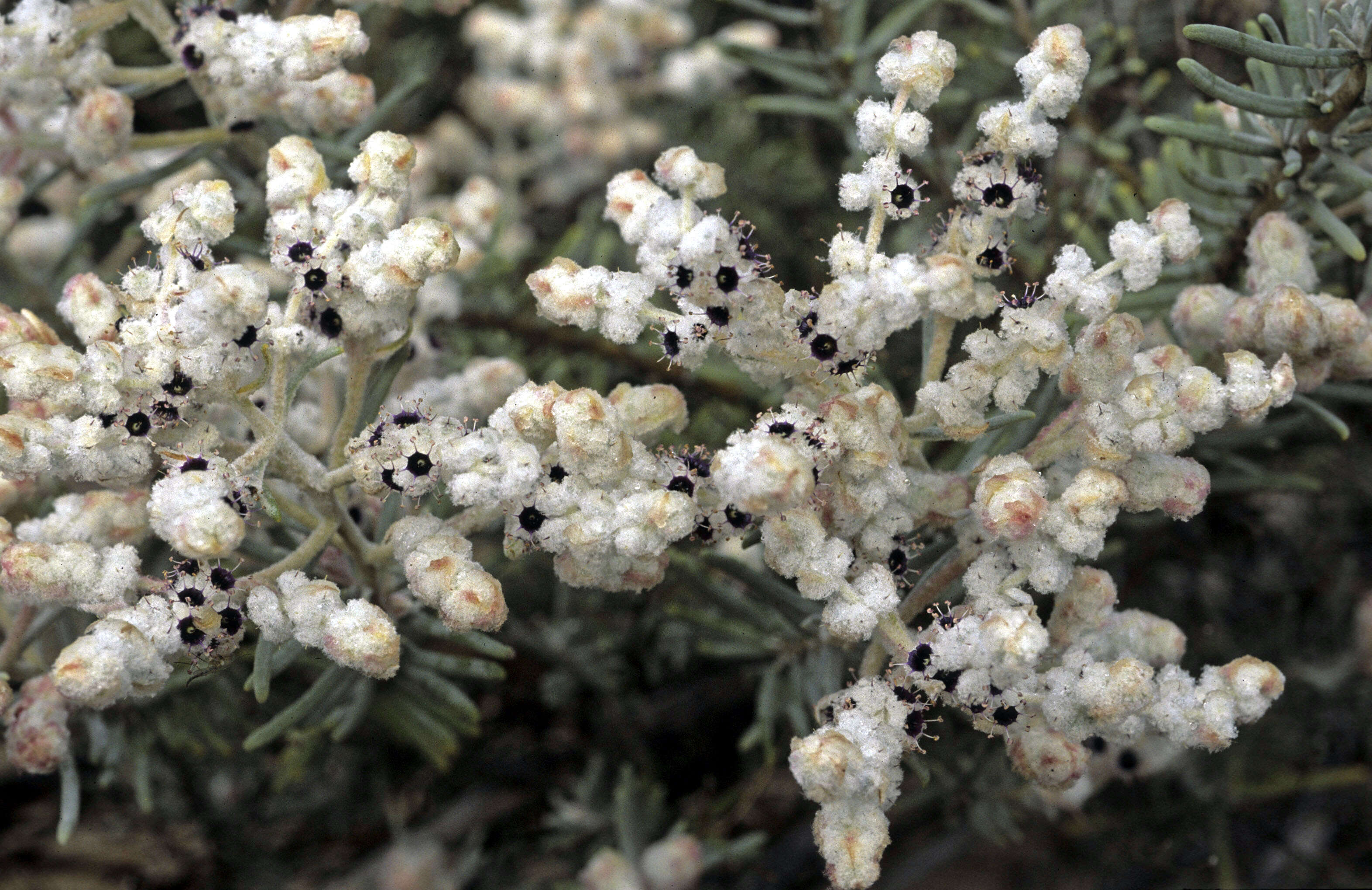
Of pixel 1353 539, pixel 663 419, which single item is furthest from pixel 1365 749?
pixel 663 419

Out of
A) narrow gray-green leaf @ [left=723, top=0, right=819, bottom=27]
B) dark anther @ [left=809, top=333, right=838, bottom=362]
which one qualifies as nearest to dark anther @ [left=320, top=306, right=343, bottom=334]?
dark anther @ [left=809, top=333, right=838, bottom=362]

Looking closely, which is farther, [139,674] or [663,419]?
[663,419]

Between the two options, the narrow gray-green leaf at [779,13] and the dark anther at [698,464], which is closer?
the dark anther at [698,464]

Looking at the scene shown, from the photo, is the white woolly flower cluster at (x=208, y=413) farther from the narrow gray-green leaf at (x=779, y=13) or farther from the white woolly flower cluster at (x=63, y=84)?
the narrow gray-green leaf at (x=779, y=13)

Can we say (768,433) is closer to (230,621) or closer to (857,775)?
(857,775)

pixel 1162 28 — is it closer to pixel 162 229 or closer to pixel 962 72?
pixel 962 72

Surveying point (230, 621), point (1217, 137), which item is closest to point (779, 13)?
point (1217, 137)

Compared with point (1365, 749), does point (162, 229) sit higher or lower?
higher

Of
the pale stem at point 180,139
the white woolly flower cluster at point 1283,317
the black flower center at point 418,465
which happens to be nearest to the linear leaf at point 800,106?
the white woolly flower cluster at point 1283,317
